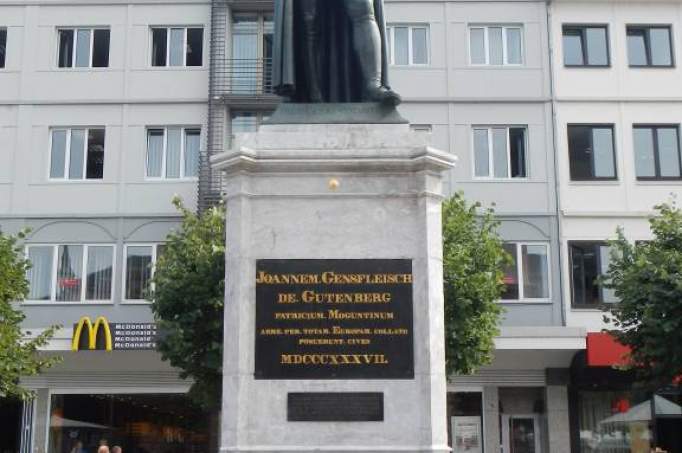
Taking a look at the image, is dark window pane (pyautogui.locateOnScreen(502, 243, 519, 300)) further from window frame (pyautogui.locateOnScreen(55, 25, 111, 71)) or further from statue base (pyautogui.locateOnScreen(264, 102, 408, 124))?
statue base (pyautogui.locateOnScreen(264, 102, 408, 124))

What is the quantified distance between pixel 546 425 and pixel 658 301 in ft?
33.2

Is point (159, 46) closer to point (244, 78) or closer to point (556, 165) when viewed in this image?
point (244, 78)

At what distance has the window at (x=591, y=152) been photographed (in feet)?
102

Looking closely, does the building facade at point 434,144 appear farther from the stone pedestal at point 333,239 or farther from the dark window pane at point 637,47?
the stone pedestal at point 333,239

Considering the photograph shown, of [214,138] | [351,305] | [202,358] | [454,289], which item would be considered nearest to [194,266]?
Result: [202,358]

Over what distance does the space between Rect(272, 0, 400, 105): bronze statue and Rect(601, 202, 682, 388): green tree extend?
1141 cm

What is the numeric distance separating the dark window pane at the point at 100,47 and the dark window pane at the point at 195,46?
270 centimetres

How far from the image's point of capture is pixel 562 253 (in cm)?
3020

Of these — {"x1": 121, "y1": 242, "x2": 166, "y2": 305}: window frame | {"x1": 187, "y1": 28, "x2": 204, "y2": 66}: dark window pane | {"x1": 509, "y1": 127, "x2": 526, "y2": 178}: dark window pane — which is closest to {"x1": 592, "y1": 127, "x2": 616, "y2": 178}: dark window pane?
{"x1": 509, "y1": 127, "x2": 526, "y2": 178}: dark window pane

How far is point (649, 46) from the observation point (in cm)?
3181

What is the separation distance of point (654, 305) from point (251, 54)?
1688cm

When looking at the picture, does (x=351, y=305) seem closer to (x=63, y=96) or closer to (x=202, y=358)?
(x=202, y=358)

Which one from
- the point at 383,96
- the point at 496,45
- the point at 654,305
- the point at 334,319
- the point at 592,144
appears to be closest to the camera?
the point at 334,319

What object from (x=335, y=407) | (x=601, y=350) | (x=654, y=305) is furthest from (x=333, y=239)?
(x=601, y=350)
